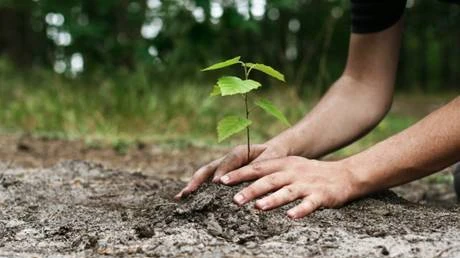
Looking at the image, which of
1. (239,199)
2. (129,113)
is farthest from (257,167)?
(129,113)

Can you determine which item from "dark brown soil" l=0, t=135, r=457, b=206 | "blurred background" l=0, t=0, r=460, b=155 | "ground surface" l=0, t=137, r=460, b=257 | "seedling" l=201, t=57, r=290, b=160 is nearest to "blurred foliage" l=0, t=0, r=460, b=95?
"blurred background" l=0, t=0, r=460, b=155

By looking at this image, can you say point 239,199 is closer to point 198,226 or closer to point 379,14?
point 198,226

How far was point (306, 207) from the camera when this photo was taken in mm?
1809

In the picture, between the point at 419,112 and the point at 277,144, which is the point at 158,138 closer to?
the point at 277,144

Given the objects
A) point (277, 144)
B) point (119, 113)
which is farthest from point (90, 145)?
point (277, 144)

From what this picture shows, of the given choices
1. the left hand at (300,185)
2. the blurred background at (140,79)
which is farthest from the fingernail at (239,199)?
the blurred background at (140,79)

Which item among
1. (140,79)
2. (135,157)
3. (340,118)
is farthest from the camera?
(140,79)

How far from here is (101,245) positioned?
65.9 inches

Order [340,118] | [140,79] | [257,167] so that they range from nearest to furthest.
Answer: [257,167]
[340,118]
[140,79]

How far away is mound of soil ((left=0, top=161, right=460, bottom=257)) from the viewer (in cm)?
160

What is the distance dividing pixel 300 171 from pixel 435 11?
852 centimetres

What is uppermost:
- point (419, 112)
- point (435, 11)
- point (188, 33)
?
point (188, 33)

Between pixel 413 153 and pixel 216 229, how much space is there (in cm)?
57

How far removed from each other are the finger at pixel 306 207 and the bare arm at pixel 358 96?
48cm
